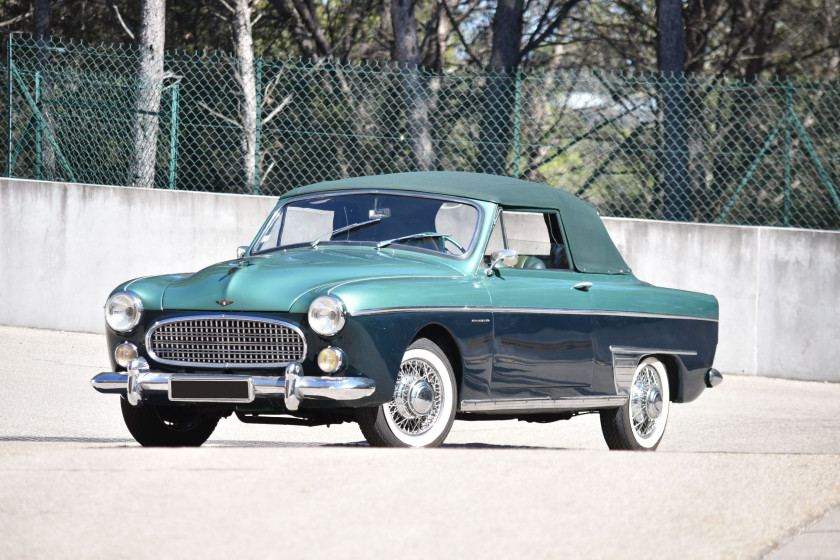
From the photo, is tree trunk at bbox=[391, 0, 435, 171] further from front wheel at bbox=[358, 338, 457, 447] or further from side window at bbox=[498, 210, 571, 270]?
front wheel at bbox=[358, 338, 457, 447]

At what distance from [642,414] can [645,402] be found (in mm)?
82

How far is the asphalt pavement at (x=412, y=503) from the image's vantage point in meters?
4.43

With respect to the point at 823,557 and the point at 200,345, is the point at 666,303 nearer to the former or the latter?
the point at 200,345

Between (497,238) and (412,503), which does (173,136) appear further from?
(412,503)

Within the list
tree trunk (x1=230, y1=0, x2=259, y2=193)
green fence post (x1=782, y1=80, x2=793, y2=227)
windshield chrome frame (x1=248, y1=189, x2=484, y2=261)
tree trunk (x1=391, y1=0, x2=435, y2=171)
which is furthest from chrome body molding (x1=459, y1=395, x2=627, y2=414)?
tree trunk (x1=230, y1=0, x2=259, y2=193)

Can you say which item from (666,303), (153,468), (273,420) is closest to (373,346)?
(273,420)

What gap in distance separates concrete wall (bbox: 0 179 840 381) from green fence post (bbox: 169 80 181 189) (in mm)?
284

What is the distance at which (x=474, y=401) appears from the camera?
6871mm

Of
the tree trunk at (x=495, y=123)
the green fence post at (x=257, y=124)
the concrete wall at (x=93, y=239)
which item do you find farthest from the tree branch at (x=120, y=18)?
the tree trunk at (x=495, y=123)

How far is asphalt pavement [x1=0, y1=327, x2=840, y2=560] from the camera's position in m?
4.43

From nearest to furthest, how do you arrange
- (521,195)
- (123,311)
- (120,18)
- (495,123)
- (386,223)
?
(123,311), (386,223), (521,195), (495,123), (120,18)

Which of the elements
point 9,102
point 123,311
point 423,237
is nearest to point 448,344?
point 423,237

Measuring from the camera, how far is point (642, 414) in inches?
325

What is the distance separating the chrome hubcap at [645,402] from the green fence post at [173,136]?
678 cm
